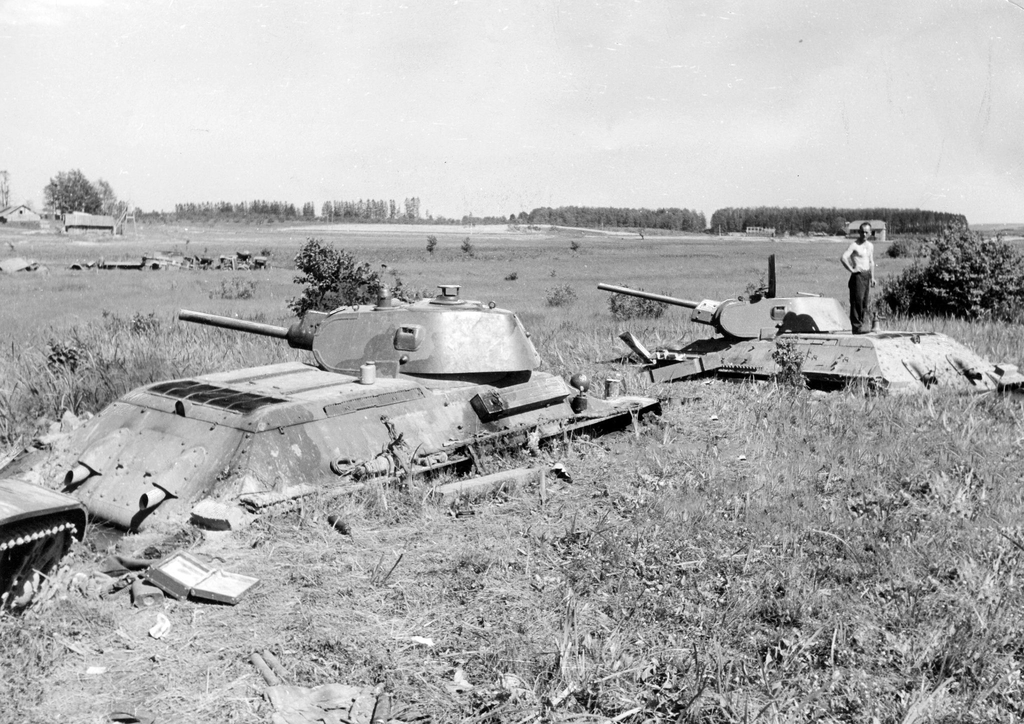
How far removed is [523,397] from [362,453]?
6.79ft

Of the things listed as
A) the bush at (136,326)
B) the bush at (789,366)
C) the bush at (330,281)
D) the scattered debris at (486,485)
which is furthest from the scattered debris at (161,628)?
the bush at (330,281)

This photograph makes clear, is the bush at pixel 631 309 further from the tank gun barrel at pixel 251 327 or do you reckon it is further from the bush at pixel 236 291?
the tank gun barrel at pixel 251 327

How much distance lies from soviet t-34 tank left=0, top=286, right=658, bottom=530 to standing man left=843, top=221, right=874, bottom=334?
18.8ft

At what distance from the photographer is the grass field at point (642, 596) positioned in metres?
4.34

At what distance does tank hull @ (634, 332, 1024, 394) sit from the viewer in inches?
448

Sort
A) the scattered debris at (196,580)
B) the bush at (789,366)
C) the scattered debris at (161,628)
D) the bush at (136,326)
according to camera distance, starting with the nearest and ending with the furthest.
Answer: the scattered debris at (161,628)
the scattered debris at (196,580)
the bush at (789,366)
the bush at (136,326)

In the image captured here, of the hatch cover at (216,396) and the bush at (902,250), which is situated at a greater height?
the bush at (902,250)

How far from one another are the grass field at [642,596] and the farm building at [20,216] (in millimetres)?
79453

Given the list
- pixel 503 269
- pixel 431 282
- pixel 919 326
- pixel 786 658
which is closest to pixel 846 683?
pixel 786 658

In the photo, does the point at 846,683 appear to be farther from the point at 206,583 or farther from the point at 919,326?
the point at 919,326

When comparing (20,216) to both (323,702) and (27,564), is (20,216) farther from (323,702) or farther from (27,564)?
(323,702)

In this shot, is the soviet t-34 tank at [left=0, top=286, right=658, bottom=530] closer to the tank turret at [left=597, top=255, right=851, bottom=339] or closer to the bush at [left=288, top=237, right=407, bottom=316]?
the tank turret at [left=597, top=255, right=851, bottom=339]

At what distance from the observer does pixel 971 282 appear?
2227cm

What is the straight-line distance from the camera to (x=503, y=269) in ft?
136
